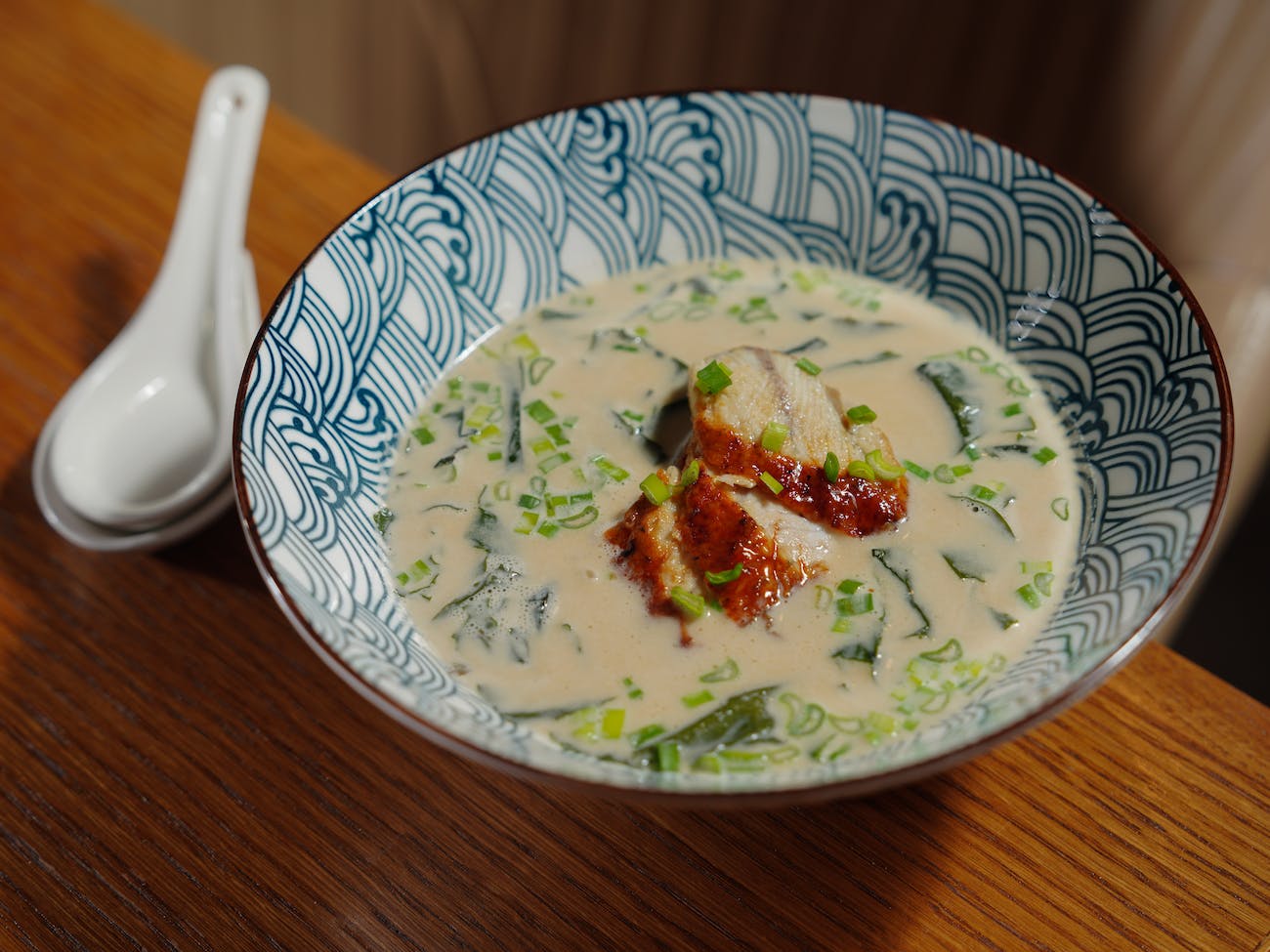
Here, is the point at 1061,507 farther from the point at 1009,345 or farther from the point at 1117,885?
the point at 1117,885

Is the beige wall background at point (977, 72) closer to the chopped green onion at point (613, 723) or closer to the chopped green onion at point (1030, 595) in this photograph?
the chopped green onion at point (1030, 595)

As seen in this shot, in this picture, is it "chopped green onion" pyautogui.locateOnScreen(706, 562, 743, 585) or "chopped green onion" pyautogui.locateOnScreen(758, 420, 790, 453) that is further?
"chopped green onion" pyautogui.locateOnScreen(758, 420, 790, 453)

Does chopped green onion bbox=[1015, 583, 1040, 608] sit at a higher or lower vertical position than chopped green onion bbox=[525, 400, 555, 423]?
higher

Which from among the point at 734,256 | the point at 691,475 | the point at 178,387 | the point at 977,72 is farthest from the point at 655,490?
the point at 977,72

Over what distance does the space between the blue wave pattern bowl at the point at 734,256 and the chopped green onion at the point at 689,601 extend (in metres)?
0.28

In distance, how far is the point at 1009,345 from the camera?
1891 millimetres

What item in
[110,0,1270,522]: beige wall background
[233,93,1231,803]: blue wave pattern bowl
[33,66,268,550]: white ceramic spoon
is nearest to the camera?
[233,93,1231,803]: blue wave pattern bowl

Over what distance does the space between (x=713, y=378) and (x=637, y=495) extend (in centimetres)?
19

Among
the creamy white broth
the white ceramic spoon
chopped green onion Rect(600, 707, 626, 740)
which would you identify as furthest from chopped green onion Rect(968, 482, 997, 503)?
the white ceramic spoon

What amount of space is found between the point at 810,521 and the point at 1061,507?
0.34m

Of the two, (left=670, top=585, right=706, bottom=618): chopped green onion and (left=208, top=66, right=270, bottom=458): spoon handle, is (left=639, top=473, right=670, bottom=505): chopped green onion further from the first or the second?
(left=208, top=66, right=270, bottom=458): spoon handle

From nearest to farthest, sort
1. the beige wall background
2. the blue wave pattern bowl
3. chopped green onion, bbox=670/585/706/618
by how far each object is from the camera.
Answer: the blue wave pattern bowl, chopped green onion, bbox=670/585/706/618, the beige wall background

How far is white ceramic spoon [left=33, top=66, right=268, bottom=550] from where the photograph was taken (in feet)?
5.79

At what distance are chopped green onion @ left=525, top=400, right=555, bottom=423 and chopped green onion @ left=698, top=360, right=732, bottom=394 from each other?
0.83ft
